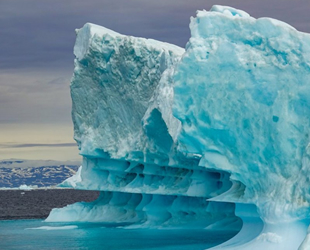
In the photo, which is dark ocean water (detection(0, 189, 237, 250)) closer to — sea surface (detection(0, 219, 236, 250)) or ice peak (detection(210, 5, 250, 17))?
sea surface (detection(0, 219, 236, 250))

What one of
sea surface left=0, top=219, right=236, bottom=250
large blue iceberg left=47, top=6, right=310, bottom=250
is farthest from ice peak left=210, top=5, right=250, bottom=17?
sea surface left=0, top=219, right=236, bottom=250

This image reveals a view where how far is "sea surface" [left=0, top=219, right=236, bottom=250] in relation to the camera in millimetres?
26250

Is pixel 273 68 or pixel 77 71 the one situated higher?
pixel 273 68

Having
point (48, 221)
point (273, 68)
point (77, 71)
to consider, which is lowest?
point (48, 221)

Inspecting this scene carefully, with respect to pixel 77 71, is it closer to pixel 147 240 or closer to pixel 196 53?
pixel 147 240

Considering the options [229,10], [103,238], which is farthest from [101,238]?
[229,10]

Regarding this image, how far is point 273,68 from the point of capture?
21.7 m

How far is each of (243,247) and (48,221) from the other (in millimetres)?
17109

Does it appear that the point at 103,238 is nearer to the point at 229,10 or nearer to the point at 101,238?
the point at 101,238

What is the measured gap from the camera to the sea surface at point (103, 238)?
26.2 meters

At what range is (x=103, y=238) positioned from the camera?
94.9 feet

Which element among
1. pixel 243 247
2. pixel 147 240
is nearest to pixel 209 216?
pixel 147 240

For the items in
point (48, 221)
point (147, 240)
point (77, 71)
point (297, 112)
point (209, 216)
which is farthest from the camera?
point (48, 221)

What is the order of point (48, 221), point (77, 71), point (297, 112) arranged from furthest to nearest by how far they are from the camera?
point (48, 221), point (77, 71), point (297, 112)
